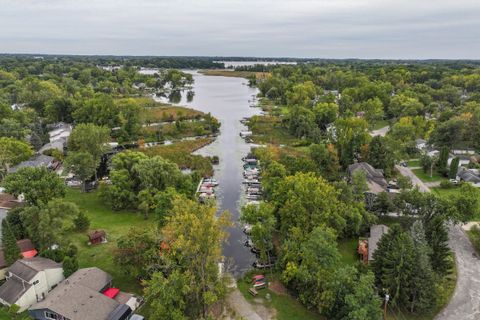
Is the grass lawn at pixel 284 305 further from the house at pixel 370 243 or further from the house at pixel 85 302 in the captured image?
the house at pixel 85 302

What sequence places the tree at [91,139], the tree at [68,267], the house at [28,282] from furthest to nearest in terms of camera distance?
the tree at [91,139] < the tree at [68,267] < the house at [28,282]

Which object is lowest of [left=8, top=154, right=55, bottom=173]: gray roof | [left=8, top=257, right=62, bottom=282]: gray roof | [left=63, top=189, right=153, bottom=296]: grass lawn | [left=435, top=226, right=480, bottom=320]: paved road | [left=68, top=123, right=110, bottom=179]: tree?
[left=63, top=189, right=153, bottom=296]: grass lawn

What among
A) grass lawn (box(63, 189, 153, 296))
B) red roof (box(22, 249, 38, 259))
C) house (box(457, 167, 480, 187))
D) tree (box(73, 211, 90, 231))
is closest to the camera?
grass lawn (box(63, 189, 153, 296))

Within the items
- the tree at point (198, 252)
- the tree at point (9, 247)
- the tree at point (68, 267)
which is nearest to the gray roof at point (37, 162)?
the tree at point (9, 247)

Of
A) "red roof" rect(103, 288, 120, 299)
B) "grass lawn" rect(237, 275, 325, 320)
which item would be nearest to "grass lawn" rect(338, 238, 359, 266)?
"grass lawn" rect(237, 275, 325, 320)

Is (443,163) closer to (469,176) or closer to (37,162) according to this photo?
(469,176)

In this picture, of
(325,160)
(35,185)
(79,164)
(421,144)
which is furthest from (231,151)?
(35,185)

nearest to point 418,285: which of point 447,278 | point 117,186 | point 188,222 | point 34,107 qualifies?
point 447,278

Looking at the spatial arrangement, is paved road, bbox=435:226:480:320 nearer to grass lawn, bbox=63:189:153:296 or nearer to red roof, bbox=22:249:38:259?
grass lawn, bbox=63:189:153:296
